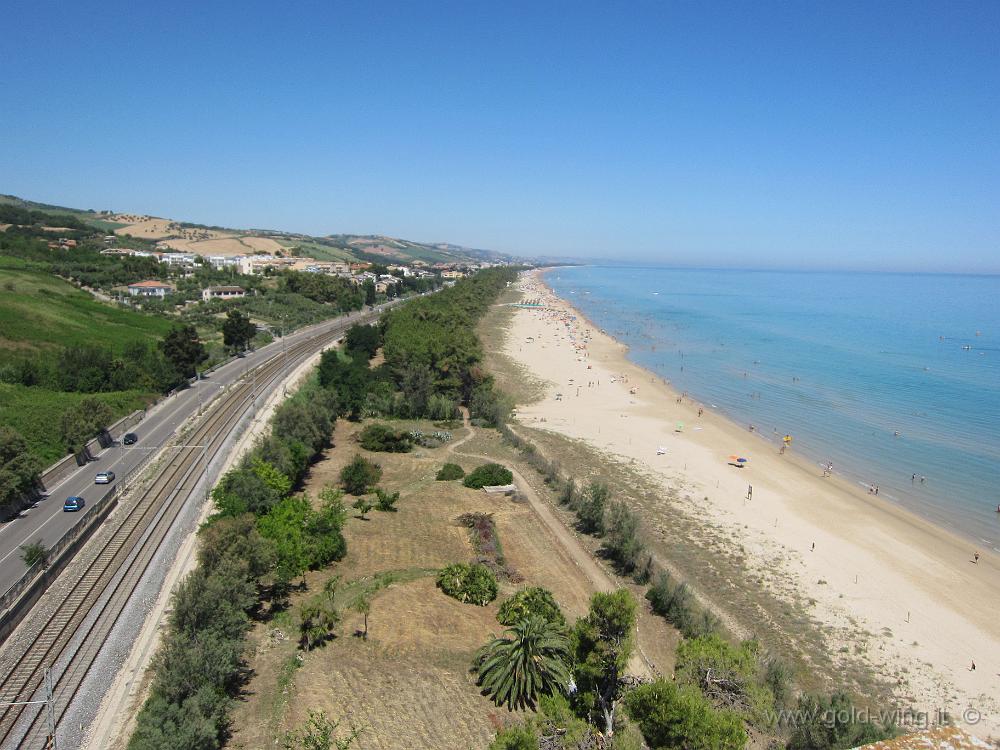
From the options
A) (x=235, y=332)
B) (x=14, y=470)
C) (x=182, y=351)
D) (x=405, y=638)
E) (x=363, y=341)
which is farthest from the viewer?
(x=363, y=341)

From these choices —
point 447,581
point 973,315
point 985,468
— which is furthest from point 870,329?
point 447,581

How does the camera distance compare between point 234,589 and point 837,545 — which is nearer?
point 234,589

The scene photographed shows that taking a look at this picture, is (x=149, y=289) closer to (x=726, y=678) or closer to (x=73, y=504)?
(x=73, y=504)

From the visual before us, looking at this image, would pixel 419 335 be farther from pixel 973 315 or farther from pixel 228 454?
pixel 973 315

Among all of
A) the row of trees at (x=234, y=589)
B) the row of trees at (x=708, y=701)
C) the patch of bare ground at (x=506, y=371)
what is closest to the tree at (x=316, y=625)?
the row of trees at (x=234, y=589)

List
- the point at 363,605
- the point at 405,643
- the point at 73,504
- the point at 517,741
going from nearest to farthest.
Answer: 1. the point at 517,741
2. the point at 405,643
3. the point at 363,605
4. the point at 73,504

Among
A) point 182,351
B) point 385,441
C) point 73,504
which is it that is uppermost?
point 182,351

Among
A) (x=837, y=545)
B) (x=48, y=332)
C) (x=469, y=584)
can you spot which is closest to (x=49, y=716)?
(x=469, y=584)
